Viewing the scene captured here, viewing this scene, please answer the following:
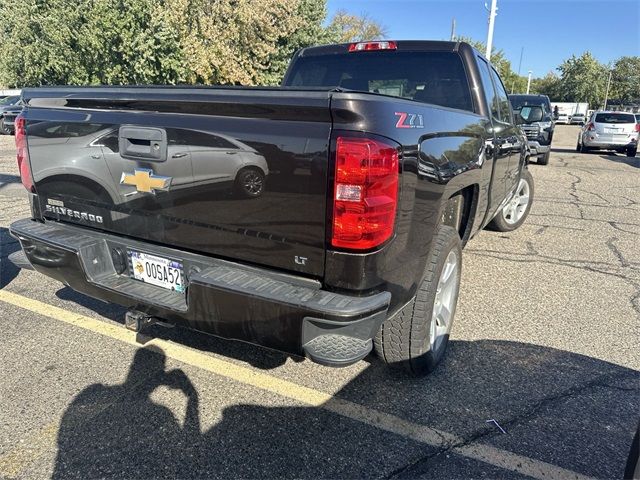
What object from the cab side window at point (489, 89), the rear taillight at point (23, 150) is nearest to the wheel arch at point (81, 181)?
the rear taillight at point (23, 150)

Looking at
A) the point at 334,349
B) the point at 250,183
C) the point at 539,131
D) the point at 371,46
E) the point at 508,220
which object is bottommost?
the point at 508,220

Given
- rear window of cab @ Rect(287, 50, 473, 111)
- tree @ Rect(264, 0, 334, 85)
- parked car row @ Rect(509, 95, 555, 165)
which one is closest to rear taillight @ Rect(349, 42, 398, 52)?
rear window of cab @ Rect(287, 50, 473, 111)

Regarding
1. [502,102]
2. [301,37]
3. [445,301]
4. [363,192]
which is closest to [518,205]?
[502,102]

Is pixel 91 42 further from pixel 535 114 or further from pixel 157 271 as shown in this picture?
pixel 157 271

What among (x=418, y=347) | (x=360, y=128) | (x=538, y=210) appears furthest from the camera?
(x=538, y=210)

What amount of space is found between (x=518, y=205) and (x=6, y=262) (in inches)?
245

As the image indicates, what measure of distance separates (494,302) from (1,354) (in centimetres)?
379

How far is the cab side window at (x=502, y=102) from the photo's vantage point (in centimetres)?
458

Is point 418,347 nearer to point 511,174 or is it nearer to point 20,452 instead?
point 20,452

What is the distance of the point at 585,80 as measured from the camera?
243 ft

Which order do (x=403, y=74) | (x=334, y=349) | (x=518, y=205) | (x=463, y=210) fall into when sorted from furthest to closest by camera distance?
(x=518, y=205) < (x=403, y=74) < (x=463, y=210) < (x=334, y=349)

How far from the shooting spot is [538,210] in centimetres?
800

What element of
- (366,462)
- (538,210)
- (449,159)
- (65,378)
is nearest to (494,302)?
(449,159)

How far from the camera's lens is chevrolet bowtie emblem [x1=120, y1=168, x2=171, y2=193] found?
7.82 feet
